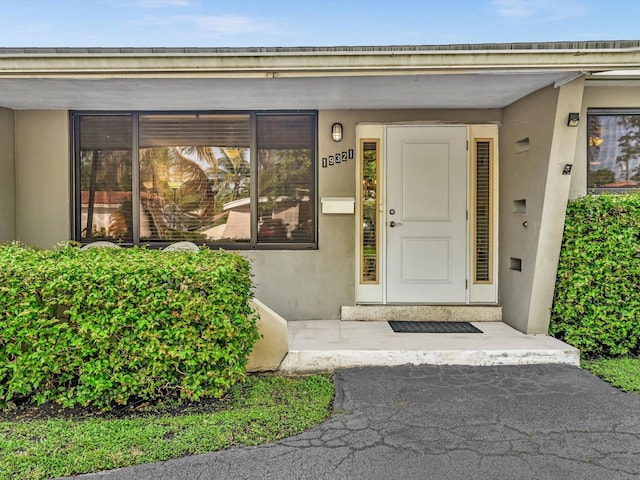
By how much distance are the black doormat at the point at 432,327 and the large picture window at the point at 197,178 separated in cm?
137

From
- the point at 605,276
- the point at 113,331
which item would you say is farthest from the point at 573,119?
the point at 113,331

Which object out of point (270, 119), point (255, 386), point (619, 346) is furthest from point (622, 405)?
point (270, 119)

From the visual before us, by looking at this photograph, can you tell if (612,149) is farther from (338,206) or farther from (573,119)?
(338,206)

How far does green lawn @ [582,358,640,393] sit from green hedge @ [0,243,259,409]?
118 inches

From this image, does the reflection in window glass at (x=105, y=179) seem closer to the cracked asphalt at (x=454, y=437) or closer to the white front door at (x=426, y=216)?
the white front door at (x=426, y=216)

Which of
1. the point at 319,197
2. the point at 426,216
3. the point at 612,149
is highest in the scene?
the point at 612,149

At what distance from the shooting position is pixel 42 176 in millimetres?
5562

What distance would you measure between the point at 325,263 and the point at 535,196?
2.35 metres

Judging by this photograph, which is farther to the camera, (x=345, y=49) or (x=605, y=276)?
(x=605, y=276)

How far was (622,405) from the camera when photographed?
3312mm

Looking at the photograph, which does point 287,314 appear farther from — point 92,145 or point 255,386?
point 92,145

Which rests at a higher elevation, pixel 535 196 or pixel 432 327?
pixel 535 196

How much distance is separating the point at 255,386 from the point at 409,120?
348 cm

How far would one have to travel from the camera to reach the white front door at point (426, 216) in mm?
5574
